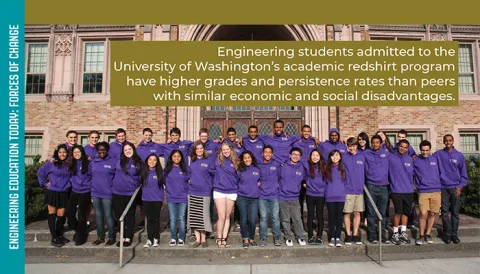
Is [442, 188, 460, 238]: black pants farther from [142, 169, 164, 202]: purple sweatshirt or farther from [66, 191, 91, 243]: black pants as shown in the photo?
[66, 191, 91, 243]: black pants

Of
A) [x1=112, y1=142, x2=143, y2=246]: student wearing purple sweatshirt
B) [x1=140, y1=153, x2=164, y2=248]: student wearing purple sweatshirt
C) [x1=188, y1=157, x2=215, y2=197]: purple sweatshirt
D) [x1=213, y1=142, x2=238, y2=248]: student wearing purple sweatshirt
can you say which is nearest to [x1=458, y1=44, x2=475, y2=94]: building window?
[x1=213, y1=142, x2=238, y2=248]: student wearing purple sweatshirt

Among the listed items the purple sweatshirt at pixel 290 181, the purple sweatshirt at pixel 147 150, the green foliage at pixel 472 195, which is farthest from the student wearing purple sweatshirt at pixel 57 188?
the green foliage at pixel 472 195

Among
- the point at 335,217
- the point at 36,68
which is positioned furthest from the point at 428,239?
the point at 36,68

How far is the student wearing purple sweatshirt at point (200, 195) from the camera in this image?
5.57 meters

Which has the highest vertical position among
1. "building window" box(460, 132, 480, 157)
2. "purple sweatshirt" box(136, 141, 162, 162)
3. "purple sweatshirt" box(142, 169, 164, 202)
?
"building window" box(460, 132, 480, 157)

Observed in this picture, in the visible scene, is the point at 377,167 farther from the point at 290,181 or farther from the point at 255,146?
the point at 255,146

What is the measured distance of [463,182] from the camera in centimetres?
589

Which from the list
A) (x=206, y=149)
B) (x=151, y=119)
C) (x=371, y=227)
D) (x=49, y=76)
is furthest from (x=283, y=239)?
(x=49, y=76)

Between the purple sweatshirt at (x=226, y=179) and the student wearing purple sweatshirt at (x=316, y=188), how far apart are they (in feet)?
4.37

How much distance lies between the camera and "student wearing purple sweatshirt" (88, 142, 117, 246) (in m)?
5.68

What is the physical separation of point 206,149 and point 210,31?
6.38m

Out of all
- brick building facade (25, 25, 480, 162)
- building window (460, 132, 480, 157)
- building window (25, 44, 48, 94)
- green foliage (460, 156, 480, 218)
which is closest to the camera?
green foliage (460, 156, 480, 218)

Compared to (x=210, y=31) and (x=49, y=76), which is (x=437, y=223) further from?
(x=49, y=76)

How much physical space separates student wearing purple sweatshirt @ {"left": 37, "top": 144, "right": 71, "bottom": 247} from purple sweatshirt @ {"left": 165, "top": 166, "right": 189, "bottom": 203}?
1.94 metres
